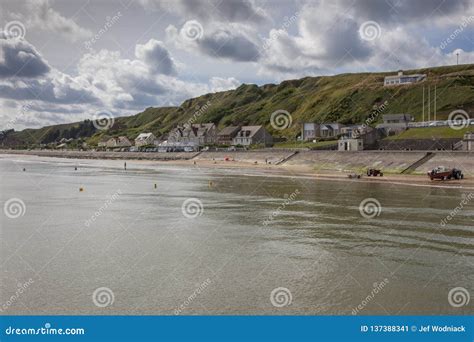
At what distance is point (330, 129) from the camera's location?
5822 inches

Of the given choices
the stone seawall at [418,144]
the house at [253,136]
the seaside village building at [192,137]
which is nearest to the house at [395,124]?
the stone seawall at [418,144]

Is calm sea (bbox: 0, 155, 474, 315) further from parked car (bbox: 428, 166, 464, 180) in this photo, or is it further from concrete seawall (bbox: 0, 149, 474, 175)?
concrete seawall (bbox: 0, 149, 474, 175)

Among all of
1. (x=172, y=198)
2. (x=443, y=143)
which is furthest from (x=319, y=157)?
(x=172, y=198)

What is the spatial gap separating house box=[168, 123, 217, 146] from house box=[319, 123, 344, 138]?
171 feet

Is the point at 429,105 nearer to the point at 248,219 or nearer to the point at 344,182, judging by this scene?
the point at 344,182

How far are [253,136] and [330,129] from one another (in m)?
29.2

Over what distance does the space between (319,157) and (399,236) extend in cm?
6835

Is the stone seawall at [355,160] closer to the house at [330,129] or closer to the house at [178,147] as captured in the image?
the house at [330,129]

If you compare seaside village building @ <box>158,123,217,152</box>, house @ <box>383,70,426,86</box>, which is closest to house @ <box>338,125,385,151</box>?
house @ <box>383,70,426,86</box>

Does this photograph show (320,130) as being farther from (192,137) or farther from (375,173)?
(375,173)

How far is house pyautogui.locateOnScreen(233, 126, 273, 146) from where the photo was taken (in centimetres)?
16225

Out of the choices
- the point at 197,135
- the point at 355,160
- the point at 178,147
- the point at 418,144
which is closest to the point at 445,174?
the point at 355,160

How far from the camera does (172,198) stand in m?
48.5

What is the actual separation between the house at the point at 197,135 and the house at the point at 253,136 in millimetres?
19559
